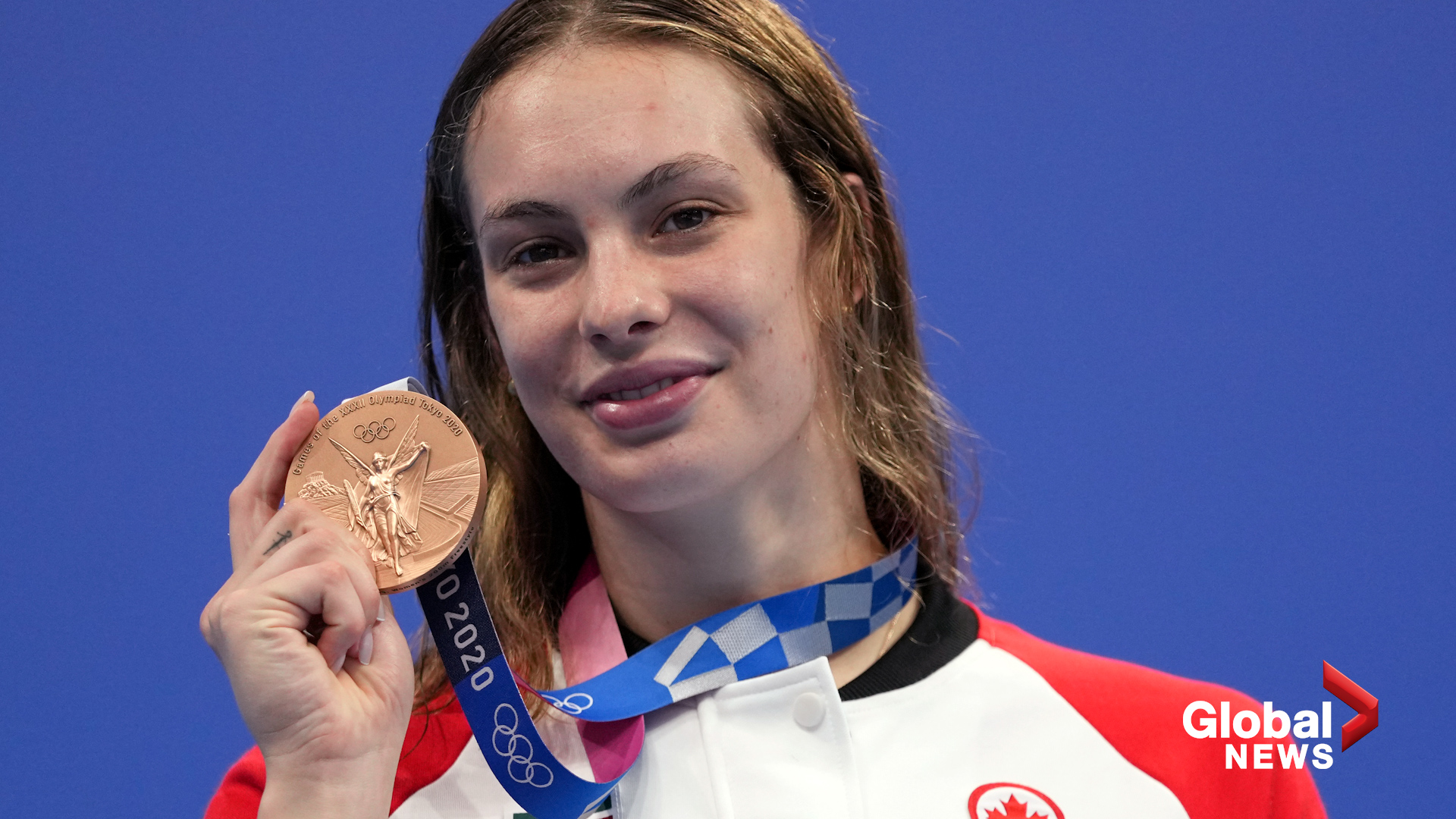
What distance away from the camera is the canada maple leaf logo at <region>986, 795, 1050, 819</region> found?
189 cm

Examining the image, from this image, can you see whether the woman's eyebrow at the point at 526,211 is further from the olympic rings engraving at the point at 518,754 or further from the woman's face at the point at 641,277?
the olympic rings engraving at the point at 518,754

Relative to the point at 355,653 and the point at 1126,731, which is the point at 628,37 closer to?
the point at 355,653

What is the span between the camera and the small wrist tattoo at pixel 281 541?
1792 millimetres

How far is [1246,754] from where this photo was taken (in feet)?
6.53

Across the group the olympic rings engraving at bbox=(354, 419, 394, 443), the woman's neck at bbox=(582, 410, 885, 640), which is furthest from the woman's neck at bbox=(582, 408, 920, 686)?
the olympic rings engraving at bbox=(354, 419, 394, 443)

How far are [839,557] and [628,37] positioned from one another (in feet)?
2.74

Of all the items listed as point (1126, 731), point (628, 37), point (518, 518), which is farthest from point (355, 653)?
point (1126, 731)

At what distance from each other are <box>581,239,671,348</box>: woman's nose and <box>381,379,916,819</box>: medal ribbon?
0.32m

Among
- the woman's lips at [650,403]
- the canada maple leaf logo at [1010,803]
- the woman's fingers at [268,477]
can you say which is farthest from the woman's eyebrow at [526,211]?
the canada maple leaf logo at [1010,803]

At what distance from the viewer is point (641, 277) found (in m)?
1.83

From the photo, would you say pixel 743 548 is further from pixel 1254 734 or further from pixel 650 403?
pixel 1254 734

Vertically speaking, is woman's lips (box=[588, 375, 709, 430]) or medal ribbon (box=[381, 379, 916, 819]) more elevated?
woman's lips (box=[588, 375, 709, 430])

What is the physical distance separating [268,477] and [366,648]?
0.29m

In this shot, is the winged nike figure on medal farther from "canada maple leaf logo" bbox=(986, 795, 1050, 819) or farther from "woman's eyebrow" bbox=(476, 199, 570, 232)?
"canada maple leaf logo" bbox=(986, 795, 1050, 819)
